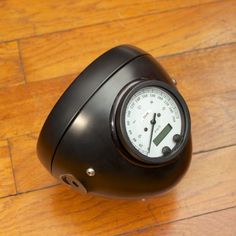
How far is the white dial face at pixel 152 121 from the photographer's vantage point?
2.78 ft

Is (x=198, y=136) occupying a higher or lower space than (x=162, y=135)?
lower

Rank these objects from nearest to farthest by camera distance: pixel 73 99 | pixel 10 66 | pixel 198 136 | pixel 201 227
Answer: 1. pixel 73 99
2. pixel 201 227
3. pixel 198 136
4. pixel 10 66

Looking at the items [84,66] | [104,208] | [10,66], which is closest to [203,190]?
[104,208]

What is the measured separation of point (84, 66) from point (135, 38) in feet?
0.53

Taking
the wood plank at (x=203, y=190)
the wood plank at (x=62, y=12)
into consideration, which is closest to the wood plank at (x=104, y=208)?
the wood plank at (x=203, y=190)

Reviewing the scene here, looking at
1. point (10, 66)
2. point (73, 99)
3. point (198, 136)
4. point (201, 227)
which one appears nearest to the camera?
point (73, 99)

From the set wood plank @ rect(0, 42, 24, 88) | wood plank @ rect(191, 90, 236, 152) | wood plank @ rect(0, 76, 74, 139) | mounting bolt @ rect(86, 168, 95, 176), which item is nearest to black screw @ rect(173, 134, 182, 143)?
mounting bolt @ rect(86, 168, 95, 176)

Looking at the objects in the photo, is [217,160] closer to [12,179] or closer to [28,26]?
[12,179]

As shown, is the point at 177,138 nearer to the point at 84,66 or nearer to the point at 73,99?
the point at 73,99

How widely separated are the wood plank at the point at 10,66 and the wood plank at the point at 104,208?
306mm

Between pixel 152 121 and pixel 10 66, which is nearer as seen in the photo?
pixel 152 121

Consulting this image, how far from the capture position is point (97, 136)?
85 centimetres

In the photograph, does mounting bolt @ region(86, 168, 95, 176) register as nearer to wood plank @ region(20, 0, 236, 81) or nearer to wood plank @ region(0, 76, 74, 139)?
wood plank @ region(0, 76, 74, 139)

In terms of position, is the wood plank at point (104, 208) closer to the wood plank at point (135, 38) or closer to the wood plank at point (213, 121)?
the wood plank at point (213, 121)
